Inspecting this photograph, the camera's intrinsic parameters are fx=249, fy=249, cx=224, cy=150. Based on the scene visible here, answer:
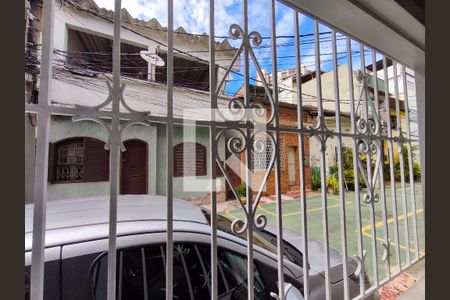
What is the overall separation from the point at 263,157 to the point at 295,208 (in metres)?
3.55

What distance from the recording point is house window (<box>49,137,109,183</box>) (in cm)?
134

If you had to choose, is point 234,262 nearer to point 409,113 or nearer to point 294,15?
point 294,15

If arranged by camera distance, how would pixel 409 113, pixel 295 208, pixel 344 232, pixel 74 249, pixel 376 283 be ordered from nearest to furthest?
1. pixel 74 249
2. pixel 344 232
3. pixel 376 283
4. pixel 409 113
5. pixel 295 208

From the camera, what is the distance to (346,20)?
1.05m

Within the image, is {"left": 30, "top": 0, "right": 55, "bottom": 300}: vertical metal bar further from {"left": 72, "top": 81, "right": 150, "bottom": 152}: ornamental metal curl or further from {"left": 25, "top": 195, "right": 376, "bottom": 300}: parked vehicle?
{"left": 25, "top": 195, "right": 376, "bottom": 300}: parked vehicle

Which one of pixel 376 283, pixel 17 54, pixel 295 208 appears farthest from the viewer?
pixel 295 208

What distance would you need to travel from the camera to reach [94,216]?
100 cm

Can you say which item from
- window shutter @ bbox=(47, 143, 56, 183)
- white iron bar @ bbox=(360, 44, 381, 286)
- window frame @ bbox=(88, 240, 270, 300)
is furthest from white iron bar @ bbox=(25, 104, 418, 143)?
window shutter @ bbox=(47, 143, 56, 183)

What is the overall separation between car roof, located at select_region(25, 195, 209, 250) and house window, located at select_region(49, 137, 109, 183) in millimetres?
182

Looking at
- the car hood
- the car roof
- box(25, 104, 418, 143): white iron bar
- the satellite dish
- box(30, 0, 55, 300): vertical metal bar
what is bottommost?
the car hood

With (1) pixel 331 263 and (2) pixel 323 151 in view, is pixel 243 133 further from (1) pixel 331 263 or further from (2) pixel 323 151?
(1) pixel 331 263

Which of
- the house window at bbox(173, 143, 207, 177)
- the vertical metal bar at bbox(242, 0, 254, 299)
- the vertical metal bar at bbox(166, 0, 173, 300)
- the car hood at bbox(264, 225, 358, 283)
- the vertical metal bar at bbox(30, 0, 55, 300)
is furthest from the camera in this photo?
the car hood at bbox(264, 225, 358, 283)

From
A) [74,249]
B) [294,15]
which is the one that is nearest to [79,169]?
[74,249]

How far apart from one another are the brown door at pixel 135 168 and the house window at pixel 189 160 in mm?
433
